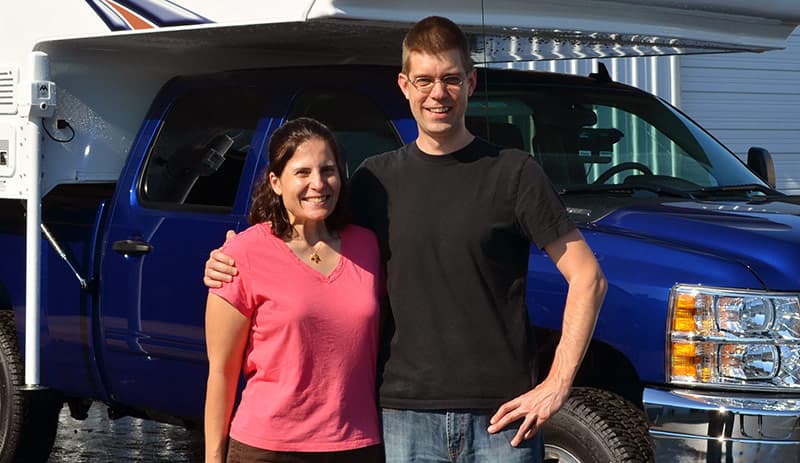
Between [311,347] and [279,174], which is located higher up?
[279,174]

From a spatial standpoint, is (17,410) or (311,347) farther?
(17,410)

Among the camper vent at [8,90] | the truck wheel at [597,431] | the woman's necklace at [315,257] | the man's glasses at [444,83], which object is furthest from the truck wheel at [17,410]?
the man's glasses at [444,83]

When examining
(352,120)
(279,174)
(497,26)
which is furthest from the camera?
(352,120)

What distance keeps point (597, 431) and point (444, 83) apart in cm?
152

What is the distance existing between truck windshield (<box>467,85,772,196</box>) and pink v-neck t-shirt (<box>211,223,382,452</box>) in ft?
6.06

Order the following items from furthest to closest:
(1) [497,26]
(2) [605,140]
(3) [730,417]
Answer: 1. (2) [605,140]
2. (1) [497,26]
3. (3) [730,417]

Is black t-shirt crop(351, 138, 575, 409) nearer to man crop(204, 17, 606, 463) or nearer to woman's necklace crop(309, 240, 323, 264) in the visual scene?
man crop(204, 17, 606, 463)

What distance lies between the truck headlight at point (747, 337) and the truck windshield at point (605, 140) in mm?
989

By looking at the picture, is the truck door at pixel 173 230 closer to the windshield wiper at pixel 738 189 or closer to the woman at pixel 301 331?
the windshield wiper at pixel 738 189

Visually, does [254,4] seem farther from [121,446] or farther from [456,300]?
[121,446]

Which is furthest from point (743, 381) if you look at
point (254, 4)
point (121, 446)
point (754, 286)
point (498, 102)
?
point (121, 446)

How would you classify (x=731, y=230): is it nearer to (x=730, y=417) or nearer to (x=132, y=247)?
(x=730, y=417)

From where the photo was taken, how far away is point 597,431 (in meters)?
4.43

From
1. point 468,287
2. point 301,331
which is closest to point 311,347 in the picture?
point 301,331
